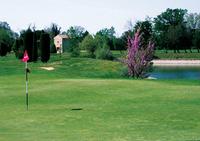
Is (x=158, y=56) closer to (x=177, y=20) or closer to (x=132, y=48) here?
(x=177, y=20)

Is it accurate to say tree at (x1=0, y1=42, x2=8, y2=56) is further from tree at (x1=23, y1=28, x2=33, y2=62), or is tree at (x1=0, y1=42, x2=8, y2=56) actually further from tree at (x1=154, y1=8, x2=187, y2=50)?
tree at (x1=154, y1=8, x2=187, y2=50)

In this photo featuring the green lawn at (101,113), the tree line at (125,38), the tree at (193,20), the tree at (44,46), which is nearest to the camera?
the green lawn at (101,113)

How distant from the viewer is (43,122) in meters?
15.1

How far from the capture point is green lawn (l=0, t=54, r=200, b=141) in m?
12.6

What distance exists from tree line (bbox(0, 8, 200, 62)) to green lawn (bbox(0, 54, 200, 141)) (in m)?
52.2

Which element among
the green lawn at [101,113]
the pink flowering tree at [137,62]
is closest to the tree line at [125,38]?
the pink flowering tree at [137,62]

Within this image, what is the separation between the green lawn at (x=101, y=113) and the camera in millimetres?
12625

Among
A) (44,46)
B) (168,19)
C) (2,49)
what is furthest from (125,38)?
(44,46)

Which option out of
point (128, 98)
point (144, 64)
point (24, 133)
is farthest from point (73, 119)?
point (144, 64)

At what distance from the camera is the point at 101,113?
1708cm

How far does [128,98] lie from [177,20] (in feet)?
496

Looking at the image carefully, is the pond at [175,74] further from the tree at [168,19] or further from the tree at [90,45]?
the tree at [168,19]

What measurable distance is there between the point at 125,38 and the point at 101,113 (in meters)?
131

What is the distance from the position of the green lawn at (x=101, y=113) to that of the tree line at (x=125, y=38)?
52.2 m
